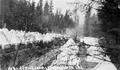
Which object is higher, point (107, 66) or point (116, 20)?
point (116, 20)

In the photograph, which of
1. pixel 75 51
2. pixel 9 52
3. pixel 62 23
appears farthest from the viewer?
pixel 62 23

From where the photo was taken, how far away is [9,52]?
11.8 metres

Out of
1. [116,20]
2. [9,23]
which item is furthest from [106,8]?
[9,23]

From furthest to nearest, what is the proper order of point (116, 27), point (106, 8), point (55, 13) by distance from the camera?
point (55, 13), point (106, 8), point (116, 27)

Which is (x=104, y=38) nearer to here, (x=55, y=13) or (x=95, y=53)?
(x=95, y=53)

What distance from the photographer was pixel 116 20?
345cm

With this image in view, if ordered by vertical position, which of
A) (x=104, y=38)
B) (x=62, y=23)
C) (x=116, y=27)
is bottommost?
(x=62, y=23)

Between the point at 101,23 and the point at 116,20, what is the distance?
39 cm

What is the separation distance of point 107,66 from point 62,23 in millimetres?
56256

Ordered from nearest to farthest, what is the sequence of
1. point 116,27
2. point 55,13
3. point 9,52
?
point 116,27 → point 9,52 → point 55,13

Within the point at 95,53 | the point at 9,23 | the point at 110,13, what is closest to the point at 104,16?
the point at 110,13

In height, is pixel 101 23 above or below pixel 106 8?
below

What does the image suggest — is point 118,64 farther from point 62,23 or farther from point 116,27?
point 62,23

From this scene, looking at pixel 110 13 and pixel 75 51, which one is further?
pixel 75 51
